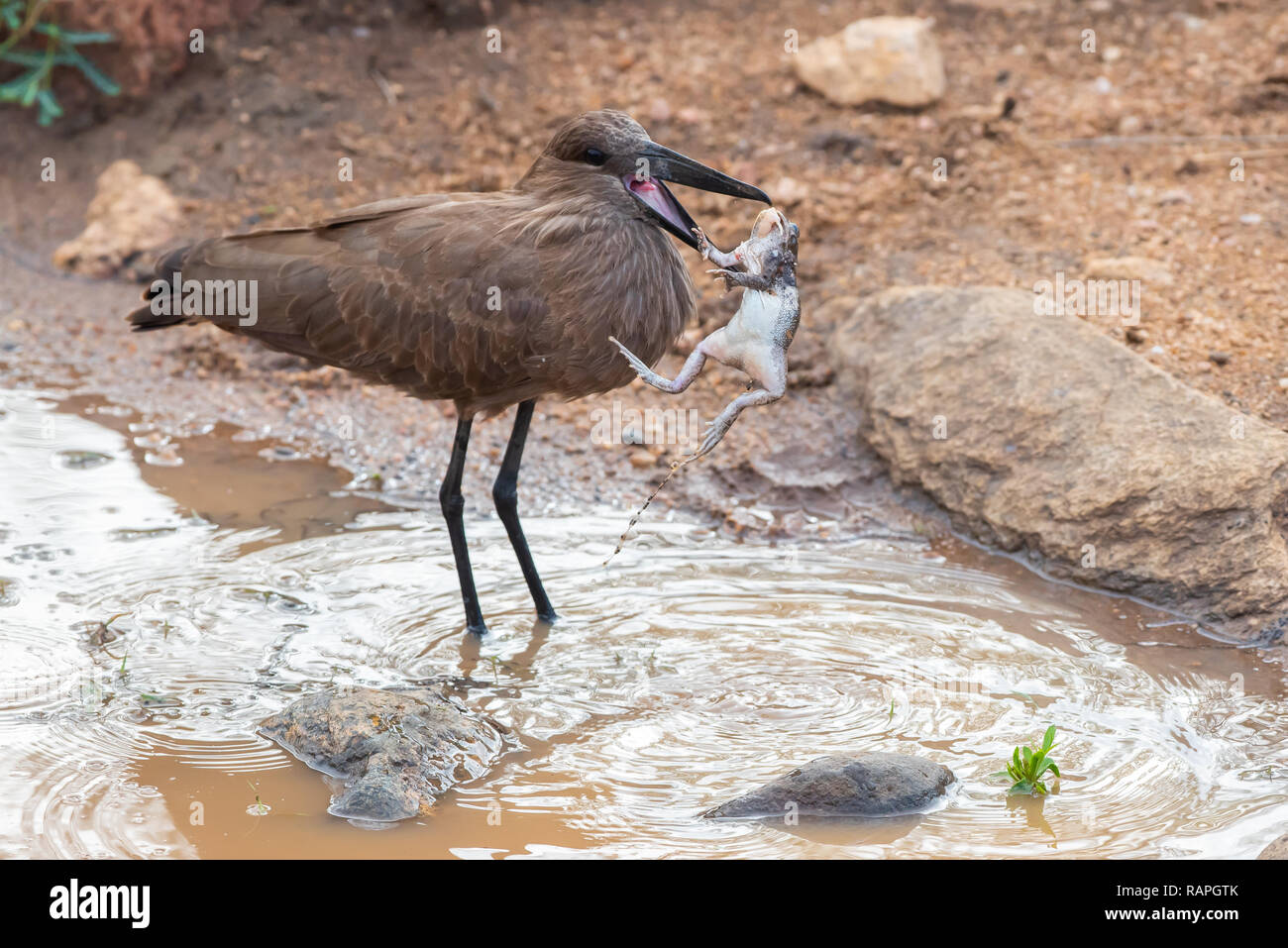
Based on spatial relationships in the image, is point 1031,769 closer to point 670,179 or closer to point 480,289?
point 670,179

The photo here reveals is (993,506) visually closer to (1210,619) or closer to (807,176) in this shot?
(1210,619)

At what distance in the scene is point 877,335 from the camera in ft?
21.2

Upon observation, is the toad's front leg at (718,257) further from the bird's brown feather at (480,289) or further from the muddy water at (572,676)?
the muddy water at (572,676)

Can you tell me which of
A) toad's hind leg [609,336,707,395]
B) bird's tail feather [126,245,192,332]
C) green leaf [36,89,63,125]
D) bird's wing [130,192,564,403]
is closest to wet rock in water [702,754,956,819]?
toad's hind leg [609,336,707,395]

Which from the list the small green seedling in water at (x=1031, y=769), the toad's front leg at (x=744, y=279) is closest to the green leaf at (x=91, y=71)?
the toad's front leg at (x=744, y=279)

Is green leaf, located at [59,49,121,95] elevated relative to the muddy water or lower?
elevated

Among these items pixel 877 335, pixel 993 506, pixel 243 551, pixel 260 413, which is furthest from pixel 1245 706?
pixel 260 413

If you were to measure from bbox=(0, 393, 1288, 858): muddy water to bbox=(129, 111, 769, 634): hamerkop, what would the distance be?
481 mm

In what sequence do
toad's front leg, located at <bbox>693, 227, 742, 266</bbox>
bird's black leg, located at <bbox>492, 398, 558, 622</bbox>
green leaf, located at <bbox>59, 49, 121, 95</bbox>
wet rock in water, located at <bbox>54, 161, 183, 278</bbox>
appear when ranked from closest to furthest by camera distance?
1. toad's front leg, located at <bbox>693, 227, 742, 266</bbox>
2. bird's black leg, located at <bbox>492, 398, 558, 622</bbox>
3. wet rock in water, located at <bbox>54, 161, 183, 278</bbox>
4. green leaf, located at <bbox>59, 49, 121, 95</bbox>

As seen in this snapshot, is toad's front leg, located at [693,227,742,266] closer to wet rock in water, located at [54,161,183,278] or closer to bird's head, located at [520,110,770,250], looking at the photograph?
bird's head, located at [520,110,770,250]

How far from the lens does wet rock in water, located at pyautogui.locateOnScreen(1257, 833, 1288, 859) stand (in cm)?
348

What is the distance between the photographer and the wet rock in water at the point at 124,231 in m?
7.78

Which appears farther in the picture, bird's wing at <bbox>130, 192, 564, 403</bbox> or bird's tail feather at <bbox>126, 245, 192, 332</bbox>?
bird's tail feather at <bbox>126, 245, 192, 332</bbox>

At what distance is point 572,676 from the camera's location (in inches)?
190
